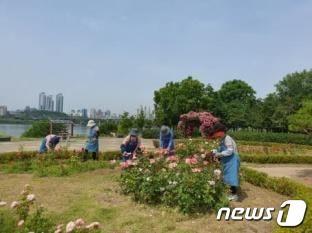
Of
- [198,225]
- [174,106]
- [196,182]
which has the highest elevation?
[174,106]

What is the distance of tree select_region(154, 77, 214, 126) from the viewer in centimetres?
5506

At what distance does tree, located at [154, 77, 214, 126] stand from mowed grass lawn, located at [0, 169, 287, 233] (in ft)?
146

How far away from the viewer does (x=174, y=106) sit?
2184 inches

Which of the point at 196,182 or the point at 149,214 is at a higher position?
the point at 196,182

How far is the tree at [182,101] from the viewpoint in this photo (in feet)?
181

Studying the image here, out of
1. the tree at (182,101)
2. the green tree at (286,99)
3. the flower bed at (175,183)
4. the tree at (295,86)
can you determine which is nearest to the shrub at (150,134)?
the tree at (182,101)

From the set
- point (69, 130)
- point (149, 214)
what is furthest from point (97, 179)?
point (69, 130)

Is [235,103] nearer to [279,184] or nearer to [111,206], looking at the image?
[279,184]

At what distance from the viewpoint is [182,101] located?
181 ft

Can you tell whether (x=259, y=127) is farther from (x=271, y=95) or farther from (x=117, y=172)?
(x=117, y=172)

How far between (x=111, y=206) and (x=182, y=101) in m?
47.7

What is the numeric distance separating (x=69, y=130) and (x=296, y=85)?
131 feet

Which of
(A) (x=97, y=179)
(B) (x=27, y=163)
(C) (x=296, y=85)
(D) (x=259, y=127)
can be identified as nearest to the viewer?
(A) (x=97, y=179)

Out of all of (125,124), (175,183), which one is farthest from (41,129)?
(175,183)
